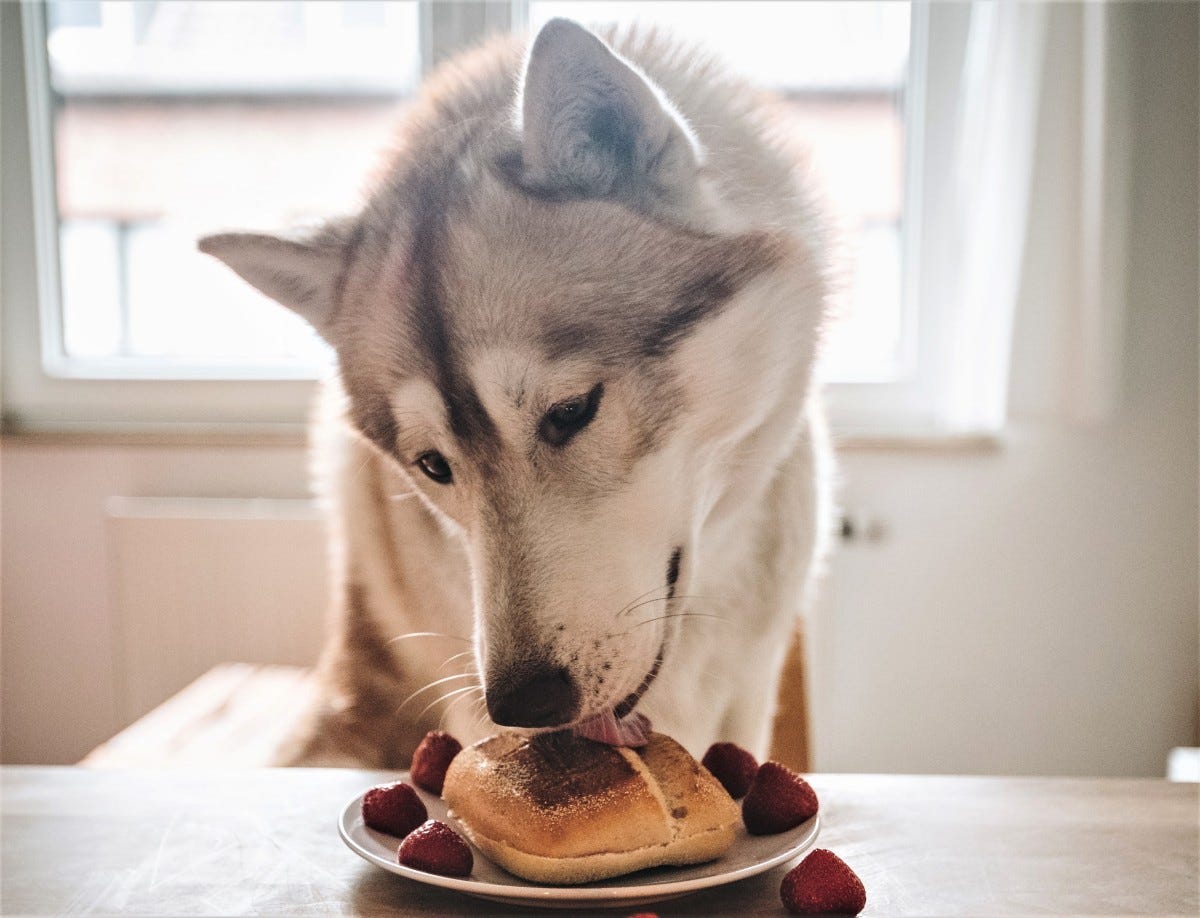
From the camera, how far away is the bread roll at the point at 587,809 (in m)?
0.58

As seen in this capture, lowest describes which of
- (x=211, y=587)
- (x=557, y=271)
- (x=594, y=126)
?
(x=211, y=587)

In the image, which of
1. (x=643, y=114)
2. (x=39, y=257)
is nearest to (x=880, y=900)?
(x=643, y=114)

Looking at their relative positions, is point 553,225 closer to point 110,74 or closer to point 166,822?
point 166,822

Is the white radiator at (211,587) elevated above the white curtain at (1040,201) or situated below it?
below

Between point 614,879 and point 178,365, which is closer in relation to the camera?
point 614,879

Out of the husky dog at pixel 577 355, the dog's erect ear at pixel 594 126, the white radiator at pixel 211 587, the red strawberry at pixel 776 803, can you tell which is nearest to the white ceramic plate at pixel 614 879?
the red strawberry at pixel 776 803

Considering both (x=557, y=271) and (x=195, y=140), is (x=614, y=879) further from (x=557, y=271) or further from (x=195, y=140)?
(x=195, y=140)

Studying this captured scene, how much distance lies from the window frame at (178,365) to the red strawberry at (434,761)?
172 centimetres

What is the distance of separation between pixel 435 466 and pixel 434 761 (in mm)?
317

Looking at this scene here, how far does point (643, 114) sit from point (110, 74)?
228 cm

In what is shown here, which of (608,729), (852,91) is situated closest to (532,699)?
(608,729)

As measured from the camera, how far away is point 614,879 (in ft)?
1.93

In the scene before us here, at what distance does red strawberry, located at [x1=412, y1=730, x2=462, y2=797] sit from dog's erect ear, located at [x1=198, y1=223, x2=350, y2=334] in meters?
0.53

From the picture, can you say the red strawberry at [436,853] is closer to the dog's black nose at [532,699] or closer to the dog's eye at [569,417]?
the dog's black nose at [532,699]
